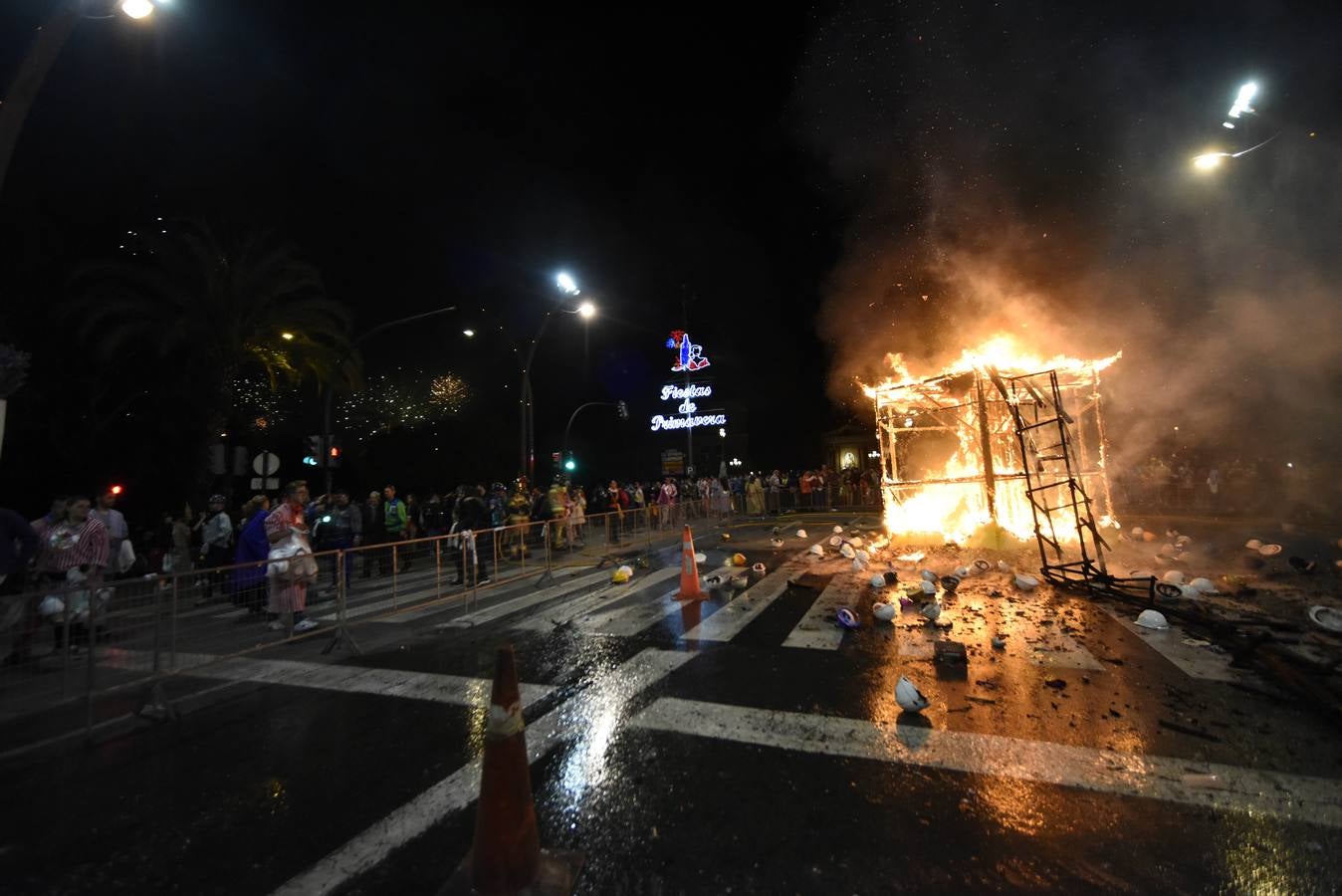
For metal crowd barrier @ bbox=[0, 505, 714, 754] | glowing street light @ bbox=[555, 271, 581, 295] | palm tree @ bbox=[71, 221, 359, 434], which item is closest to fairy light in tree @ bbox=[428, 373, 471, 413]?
palm tree @ bbox=[71, 221, 359, 434]

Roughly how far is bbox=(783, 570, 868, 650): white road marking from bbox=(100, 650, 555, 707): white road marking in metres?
2.51

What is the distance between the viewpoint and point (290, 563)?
233 inches

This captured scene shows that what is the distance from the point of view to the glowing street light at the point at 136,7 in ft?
18.7

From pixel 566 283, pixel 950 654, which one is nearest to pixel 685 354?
pixel 566 283

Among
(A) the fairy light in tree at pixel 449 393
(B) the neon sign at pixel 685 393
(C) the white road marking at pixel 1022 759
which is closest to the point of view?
(C) the white road marking at pixel 1022 759

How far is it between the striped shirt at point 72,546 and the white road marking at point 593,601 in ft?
15.5

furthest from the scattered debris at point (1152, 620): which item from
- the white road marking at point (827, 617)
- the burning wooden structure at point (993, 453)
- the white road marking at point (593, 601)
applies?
the white road marking at point (593, 601)

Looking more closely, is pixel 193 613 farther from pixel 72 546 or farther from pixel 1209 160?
pixel 1209 160

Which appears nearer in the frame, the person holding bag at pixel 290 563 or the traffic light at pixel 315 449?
the person holding bag at pixel 290 563

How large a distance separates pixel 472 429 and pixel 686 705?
2753cm

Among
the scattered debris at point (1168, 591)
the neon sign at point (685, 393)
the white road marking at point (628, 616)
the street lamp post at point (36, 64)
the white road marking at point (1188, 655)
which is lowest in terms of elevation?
the white road marking at point (1188, 655)

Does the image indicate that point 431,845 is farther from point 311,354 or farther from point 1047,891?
point 311,354

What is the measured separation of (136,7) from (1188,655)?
11468mm

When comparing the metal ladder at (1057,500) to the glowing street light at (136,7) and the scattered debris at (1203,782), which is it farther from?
the glowing street light at (136,7)
